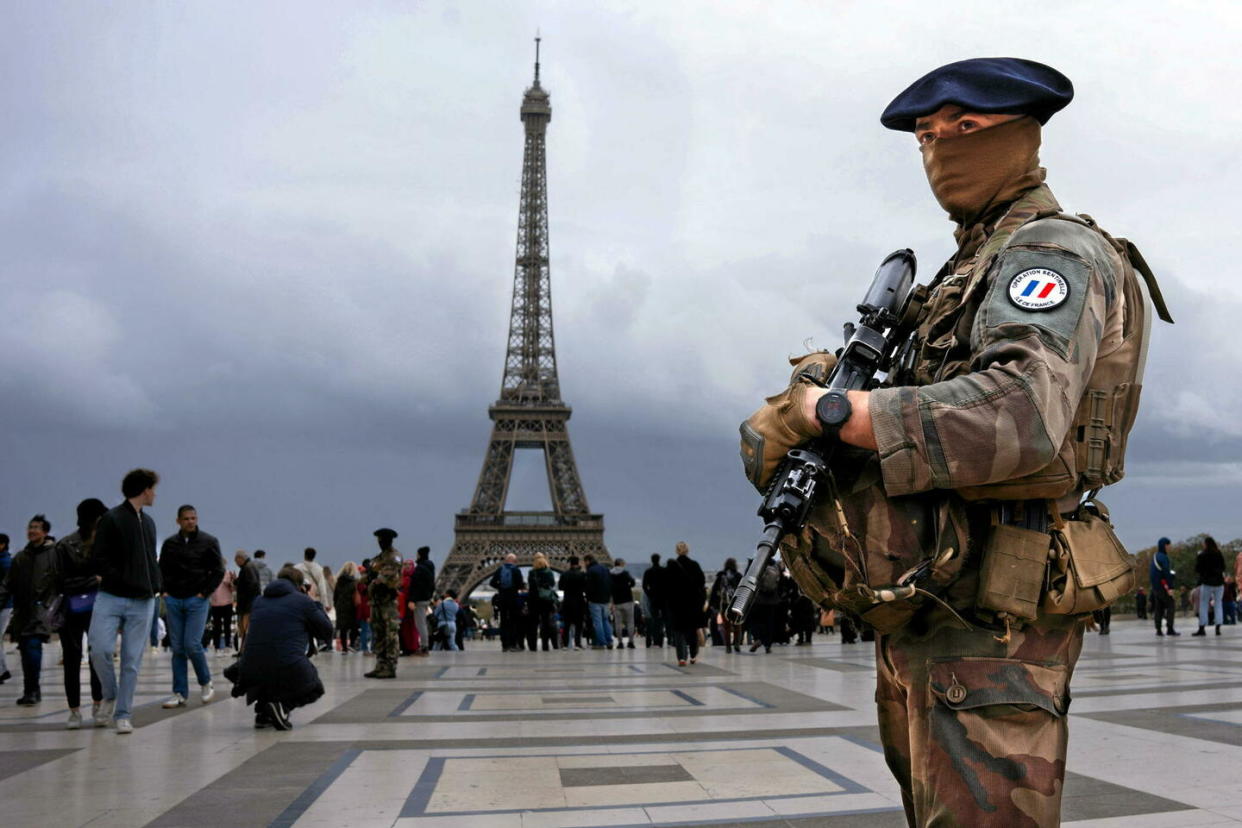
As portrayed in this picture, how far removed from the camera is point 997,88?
1.99 m

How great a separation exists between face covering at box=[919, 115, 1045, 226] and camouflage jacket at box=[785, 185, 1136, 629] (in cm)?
6

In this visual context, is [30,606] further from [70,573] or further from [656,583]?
[656,583]

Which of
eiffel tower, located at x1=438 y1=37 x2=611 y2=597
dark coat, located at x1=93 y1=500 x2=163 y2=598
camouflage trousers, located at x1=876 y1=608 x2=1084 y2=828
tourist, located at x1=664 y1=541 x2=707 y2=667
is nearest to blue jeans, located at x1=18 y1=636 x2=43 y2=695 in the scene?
dark coat, located at x1=93 y1=500 x2=163 y2=598

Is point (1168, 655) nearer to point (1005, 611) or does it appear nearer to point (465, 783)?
point (465, 783)

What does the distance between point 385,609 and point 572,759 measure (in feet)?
22.4

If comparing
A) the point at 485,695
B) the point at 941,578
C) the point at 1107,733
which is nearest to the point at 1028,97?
the point at 941,578

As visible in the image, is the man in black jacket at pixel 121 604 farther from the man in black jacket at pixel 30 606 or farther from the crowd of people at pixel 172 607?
the man in black jacket at pixel 30 606

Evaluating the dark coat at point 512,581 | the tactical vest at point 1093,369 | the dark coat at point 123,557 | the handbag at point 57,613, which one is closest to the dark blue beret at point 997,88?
the tactical vest at point 1093,369

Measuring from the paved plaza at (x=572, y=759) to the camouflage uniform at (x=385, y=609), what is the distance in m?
1.20

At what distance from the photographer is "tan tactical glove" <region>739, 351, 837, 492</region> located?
179cm

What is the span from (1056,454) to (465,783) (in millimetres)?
4194

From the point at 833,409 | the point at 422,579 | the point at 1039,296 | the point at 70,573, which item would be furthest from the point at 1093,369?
the point at 422,579

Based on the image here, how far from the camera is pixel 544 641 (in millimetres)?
19453

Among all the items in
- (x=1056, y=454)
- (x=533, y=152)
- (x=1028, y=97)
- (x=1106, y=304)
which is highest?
(x=533, y=152)
